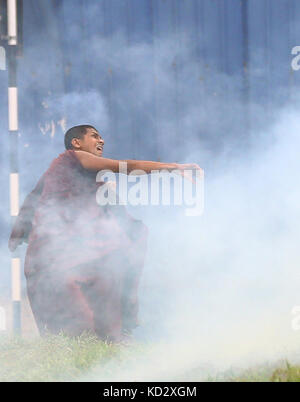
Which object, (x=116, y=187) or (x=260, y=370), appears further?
(x=116, y=187)

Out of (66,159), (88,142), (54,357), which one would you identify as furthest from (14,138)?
(54,357)

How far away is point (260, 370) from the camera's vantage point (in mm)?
3439

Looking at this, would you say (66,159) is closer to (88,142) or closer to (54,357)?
(88,142)

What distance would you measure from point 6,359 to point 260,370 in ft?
5.18

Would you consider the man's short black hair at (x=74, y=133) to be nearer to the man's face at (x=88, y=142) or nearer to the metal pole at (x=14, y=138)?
the man's face at (x=88, y=142)

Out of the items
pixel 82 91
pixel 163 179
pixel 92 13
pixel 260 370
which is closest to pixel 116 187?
pixel 163 179

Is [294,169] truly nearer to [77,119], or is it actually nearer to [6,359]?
[77,119]
